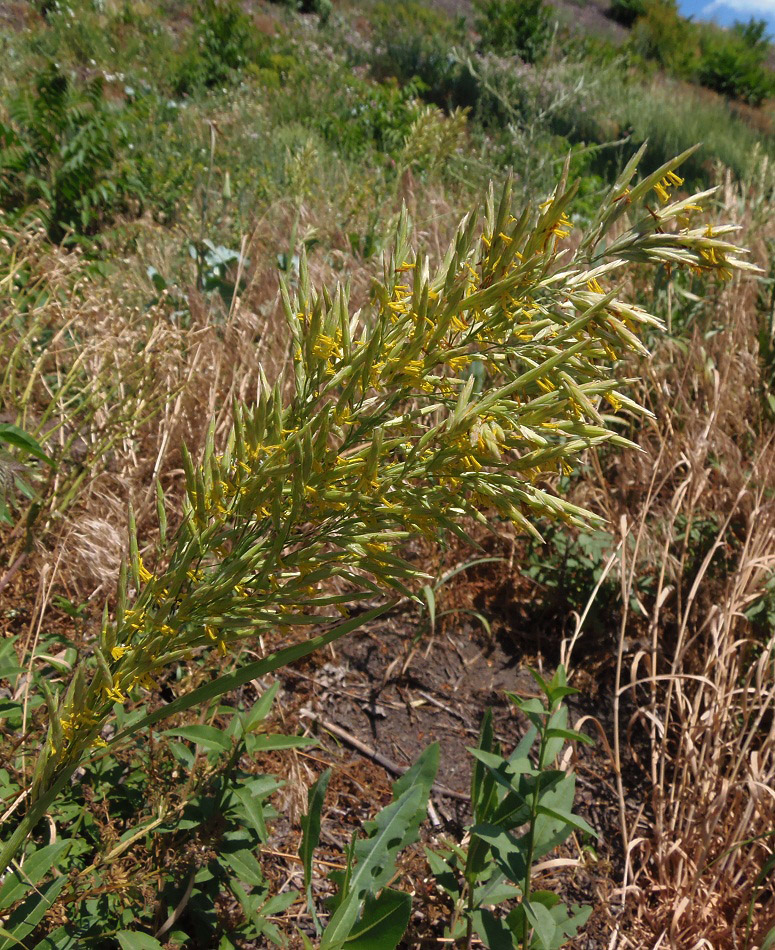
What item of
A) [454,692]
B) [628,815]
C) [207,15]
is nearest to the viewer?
[628,815]

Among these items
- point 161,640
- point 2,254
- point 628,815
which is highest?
point 161,640

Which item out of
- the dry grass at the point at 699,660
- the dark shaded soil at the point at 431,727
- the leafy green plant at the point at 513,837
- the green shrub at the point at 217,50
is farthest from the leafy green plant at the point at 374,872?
the green shrub at the point at 217,50

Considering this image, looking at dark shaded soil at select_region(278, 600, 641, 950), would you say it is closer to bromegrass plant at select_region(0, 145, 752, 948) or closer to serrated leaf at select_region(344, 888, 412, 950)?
serrated leaf at select_region(344, 888, 412, 950)

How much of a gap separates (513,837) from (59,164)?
169 inches

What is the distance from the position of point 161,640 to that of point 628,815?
5.26ft

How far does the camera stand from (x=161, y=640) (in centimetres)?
87

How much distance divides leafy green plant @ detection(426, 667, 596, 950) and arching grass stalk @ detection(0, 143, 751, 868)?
594mm

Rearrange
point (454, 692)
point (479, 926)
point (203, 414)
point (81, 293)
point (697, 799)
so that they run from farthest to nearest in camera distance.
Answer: point (81, 293) → point (203, 414) → point (454, 692) → point (697, 799) → point (479, 926)

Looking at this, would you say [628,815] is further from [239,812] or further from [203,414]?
[203,414]

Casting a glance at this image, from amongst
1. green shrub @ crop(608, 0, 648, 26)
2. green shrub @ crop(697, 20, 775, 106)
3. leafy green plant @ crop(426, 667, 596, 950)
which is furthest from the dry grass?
green shrub @ crop(608, 0, 648, 26)

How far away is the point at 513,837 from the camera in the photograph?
4.48 feet

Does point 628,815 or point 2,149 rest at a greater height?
point 2,149

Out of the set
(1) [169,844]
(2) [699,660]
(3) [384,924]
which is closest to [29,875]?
(1) [169,844]

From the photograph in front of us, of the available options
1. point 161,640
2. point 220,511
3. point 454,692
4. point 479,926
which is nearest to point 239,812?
point 479,926
